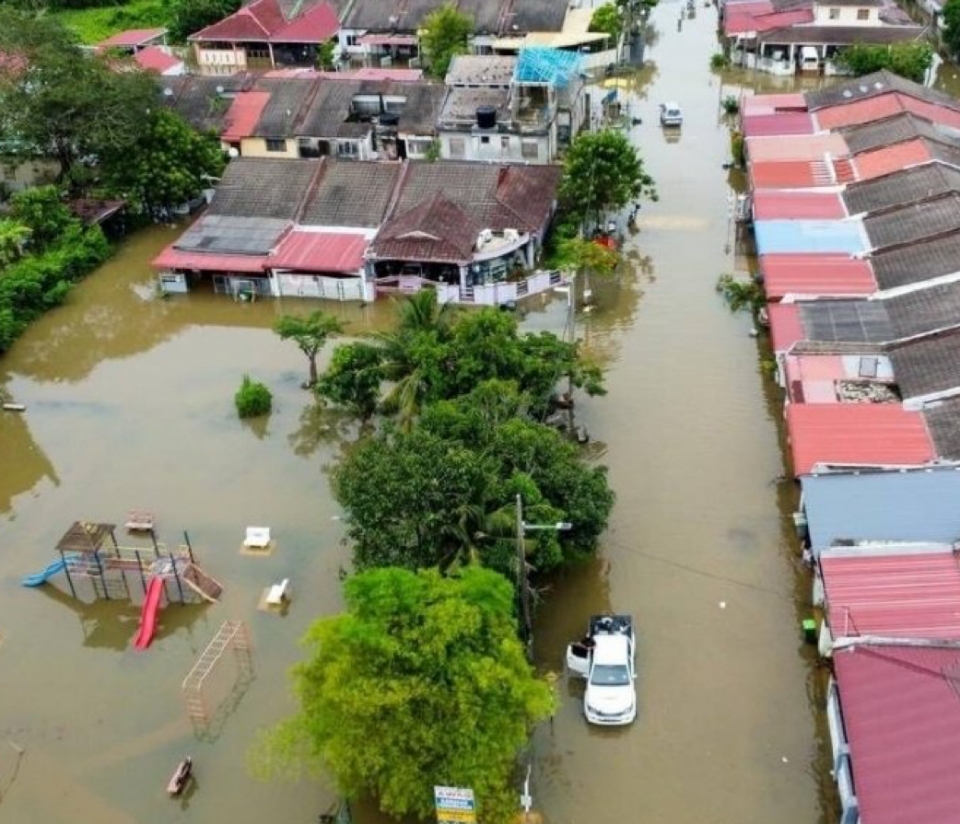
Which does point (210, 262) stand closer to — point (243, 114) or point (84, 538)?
point (243, 114)

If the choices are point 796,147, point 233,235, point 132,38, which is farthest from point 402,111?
point 132,38

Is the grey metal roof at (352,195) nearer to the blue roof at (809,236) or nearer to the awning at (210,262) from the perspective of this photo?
the awning at (210,262)

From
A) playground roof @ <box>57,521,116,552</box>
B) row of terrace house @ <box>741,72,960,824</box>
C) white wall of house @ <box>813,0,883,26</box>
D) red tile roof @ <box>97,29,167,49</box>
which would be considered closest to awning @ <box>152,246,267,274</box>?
playground roof @ <box>57,521,116,552</box>

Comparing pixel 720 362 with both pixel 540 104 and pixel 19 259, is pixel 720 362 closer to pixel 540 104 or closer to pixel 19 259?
→ pixel 540 104

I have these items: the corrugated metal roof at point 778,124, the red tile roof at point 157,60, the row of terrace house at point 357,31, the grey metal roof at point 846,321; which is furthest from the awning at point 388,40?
the grey metal roof at point 846,321

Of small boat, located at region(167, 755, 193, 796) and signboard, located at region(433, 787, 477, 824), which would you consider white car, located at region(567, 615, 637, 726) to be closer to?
signboard, located at region(433, 787, 477, 824)

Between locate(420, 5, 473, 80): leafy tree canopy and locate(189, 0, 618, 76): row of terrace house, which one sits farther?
locate(189, 0, 618, 76): row of terrace house
